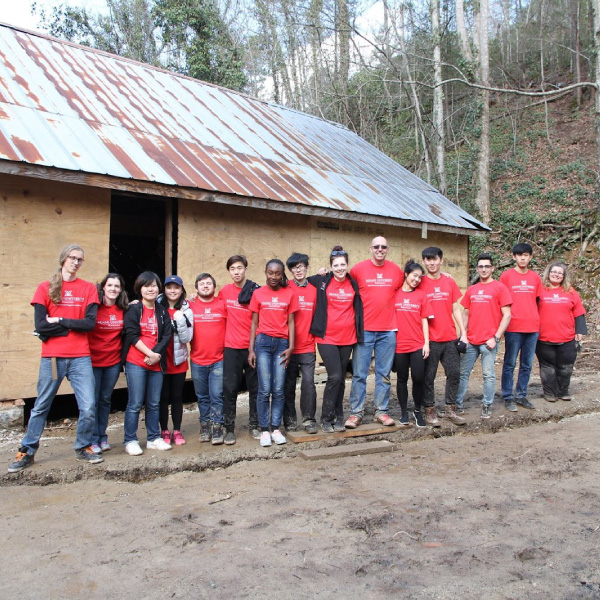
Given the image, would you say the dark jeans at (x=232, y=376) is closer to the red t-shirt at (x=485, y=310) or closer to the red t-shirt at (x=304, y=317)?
the red t-shirt at (x=304, y=317)

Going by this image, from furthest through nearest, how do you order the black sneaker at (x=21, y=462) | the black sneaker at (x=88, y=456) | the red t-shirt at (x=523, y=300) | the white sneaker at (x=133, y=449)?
the red t-shirt at (x=523, y=300) < the white sneaker at (x=133, y=449) < the black sneaker at (x=88, y=456) < the black sneaker at (x=21, y=462)

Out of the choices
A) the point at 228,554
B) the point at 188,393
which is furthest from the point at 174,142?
the point at 228,554

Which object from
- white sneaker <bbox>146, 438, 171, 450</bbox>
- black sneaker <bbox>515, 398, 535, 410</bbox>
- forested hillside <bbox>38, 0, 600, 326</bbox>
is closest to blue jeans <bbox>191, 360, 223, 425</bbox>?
white sneaker <bbox>146, 438, 171, 450</bbox>

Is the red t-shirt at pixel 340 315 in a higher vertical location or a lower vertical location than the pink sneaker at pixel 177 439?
higher

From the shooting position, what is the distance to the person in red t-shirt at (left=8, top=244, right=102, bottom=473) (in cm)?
470

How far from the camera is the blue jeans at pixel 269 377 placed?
5.36 metres

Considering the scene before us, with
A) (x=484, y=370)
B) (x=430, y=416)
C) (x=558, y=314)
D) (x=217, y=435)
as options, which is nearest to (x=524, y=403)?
(x=484, y=370)

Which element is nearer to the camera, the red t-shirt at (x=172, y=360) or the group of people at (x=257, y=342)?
the group of people at (x=257, y=342)

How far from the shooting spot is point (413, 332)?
580 centimetres

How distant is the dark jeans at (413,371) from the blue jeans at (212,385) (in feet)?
6.24

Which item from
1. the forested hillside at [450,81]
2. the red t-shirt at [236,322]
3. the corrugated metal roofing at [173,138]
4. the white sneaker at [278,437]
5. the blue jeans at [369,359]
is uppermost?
the forested hillside at [450,81]

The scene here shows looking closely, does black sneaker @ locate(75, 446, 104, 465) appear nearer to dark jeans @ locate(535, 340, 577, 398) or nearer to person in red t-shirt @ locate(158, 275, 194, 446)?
person in red t-shirt @ locate(158, 275, 194, 446)

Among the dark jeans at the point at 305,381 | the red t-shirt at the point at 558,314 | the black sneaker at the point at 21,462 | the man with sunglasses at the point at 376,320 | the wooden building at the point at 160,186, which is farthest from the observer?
the red t-shirt at the point at 558,314

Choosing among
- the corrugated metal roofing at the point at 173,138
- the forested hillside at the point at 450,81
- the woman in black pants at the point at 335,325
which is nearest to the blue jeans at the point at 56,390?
the woman in black pants at the point at 335,325
